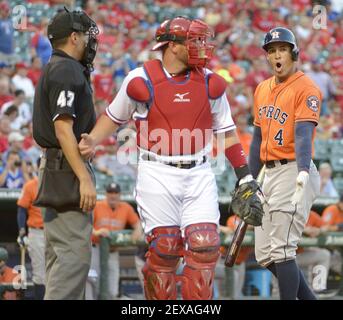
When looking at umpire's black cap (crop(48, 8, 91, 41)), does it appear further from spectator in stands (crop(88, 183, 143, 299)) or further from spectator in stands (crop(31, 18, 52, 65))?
spectator in stands (crop(31, 18, 52, 65))

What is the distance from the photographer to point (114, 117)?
5773 mm

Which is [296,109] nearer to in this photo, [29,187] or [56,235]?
[56,235]

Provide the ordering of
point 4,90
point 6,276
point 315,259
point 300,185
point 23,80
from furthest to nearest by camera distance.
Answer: point 23,80, point 4,90, point 315,259, point 6,276, point 300,185

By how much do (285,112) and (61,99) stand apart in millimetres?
1680

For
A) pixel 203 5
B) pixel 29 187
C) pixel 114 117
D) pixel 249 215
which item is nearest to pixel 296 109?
pixel 249 215

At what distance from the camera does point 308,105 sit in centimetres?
Answer: 615

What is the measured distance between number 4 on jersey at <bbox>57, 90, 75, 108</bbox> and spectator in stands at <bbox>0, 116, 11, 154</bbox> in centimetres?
584

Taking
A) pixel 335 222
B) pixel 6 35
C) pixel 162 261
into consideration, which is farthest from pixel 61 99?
pixel 6 35

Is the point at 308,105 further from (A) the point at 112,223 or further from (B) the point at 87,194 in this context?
(A) the point at 112,223

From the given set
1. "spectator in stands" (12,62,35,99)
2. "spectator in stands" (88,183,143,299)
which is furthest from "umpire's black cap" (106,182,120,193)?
"spectator in stands" (12,62,35,99)

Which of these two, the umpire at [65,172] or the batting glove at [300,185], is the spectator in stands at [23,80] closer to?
the umpire at [65,172]

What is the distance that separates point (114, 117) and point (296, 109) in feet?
4.16
